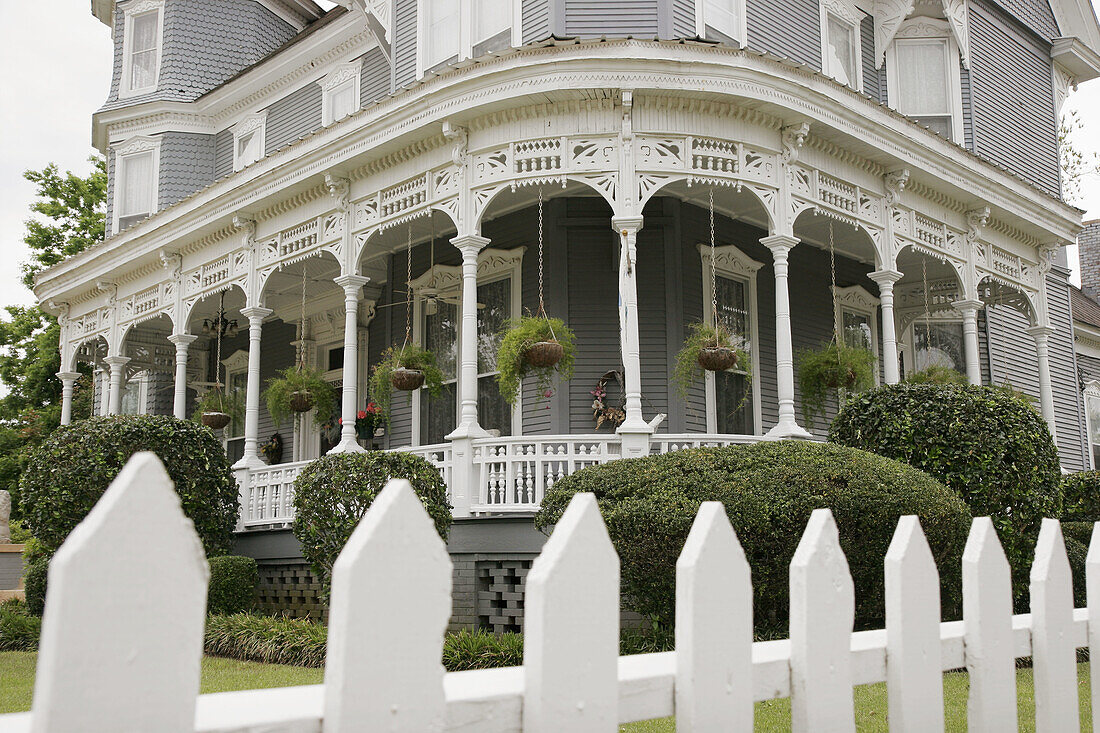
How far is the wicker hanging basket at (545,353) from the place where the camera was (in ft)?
35.2

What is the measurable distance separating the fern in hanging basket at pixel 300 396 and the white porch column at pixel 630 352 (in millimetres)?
5687

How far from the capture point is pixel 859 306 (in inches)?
637

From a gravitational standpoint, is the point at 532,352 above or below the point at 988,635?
above

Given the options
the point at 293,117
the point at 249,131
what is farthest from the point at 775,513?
the point at 249,131

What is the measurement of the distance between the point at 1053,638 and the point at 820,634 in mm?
1043

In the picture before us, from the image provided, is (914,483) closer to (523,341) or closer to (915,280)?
(523,341)

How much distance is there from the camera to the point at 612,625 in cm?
182

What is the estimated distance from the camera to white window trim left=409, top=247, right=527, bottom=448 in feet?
44.7

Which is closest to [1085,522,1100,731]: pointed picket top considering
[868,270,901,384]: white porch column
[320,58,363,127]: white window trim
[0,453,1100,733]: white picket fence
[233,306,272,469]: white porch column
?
[0,453,1100,733]: white picket fence

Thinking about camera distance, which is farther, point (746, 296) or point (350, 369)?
point (746, 296)

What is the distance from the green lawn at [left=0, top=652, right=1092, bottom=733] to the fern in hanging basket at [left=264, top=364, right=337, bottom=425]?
194 inches

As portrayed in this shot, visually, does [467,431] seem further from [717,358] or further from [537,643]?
[537,643]

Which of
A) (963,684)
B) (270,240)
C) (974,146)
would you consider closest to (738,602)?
(963,684)

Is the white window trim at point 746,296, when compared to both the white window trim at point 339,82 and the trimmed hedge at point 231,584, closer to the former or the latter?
the trimmed hedge at point 231,584
